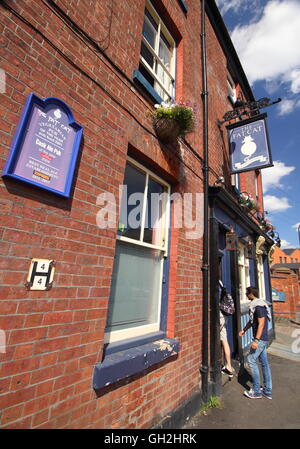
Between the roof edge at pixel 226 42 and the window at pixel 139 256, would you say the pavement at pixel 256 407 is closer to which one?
the window at pixel 139 256

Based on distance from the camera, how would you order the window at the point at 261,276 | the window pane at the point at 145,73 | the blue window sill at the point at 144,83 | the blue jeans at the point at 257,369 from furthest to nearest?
1. the window at the point at 261,276
2. the blue jeans at the point at 257,369
3. the window pane at the point at 145,73
4. the blue window sill at the point at 144,83

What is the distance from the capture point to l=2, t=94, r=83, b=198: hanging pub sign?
5.51 ft

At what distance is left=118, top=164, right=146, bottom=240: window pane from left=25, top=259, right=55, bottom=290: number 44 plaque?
3.45 feet

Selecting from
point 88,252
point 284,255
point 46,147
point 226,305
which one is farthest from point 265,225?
point 284,255

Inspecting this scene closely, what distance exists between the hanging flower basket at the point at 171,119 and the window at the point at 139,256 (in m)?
0.64

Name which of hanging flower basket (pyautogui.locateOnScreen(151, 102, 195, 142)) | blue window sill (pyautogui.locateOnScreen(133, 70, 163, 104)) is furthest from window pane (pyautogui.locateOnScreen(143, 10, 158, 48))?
hanging flower basket (pyautogui.locateOnScreen(151, 102, 195, 142))

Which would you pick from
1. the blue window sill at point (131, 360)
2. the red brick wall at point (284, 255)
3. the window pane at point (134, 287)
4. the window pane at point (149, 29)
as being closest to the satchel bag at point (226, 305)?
the blue window sill at point (131, 360)

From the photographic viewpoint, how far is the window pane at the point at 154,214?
126 inches

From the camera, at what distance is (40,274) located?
1.73m

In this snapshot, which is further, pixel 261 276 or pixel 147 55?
pixel 261 276

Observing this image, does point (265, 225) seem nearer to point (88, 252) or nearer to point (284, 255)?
point (88, 252)

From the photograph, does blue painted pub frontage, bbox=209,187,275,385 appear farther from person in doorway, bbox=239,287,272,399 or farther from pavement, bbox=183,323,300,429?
person in doorway, bbox=239,287,272,399

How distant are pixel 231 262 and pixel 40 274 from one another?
203 inches
